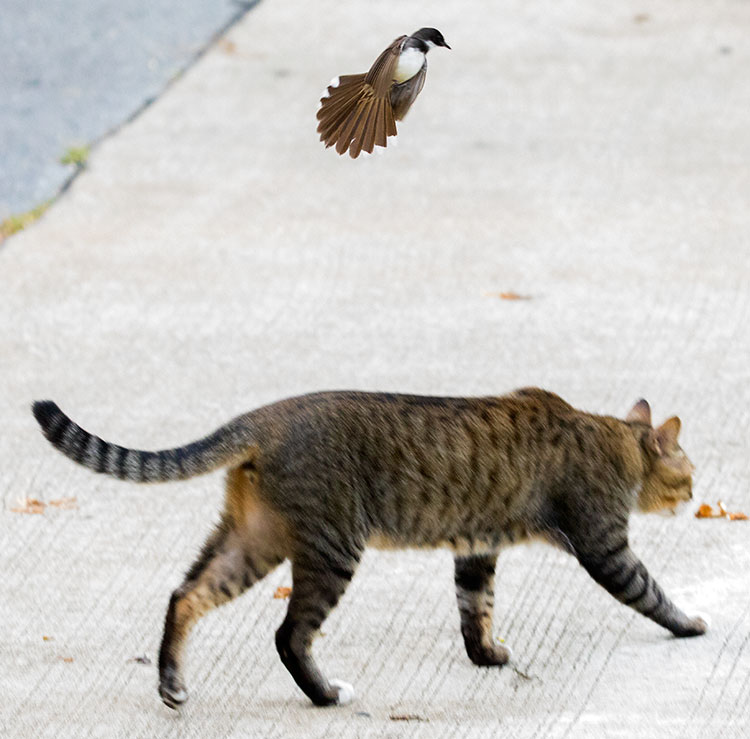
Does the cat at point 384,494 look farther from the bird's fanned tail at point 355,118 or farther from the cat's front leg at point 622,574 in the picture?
the bird's fanned tail at point 355,118

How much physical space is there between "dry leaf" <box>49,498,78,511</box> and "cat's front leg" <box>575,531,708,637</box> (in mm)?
2231

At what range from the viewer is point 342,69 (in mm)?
10797

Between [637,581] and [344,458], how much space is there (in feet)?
3.21

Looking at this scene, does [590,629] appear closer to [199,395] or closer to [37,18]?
[199,395]

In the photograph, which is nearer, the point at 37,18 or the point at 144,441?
the point at 144,441

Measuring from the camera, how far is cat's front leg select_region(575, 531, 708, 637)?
4180mm

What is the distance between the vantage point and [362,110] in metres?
3.18

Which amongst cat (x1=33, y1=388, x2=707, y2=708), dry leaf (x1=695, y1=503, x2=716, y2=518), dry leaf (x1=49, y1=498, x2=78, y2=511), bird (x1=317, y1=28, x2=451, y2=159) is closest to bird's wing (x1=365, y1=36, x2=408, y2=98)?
bird (x1=317, y1=28, x2=451, y2=159)

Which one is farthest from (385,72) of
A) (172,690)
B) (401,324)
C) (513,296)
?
(513,296)

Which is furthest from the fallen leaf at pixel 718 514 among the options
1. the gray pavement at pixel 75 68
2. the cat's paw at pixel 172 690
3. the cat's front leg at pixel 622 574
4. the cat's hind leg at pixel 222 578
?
the gray pavement at pixel 75 68

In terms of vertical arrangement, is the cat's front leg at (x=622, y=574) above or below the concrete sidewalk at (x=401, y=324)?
above

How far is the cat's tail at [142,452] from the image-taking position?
Result: 12.4ft

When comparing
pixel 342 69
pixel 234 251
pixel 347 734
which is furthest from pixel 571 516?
pixel 342 69

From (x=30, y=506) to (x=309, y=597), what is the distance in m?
1.96
